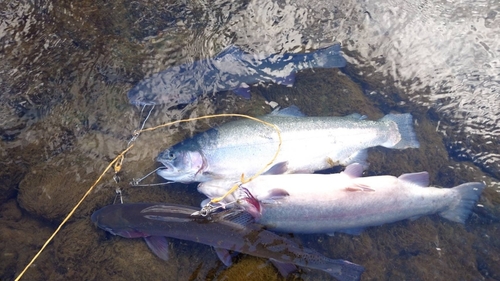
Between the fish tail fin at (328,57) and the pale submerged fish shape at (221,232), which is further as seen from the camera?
the fish tail fin at (328,57)

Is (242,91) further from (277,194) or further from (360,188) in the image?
(360,188)

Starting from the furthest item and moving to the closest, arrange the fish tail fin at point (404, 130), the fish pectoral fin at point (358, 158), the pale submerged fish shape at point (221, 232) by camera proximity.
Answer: the fish tail fin at point (404, 130)
the fish pectoral fin at point (358, 158)
the pale submerged fish shape at point (221, 232)

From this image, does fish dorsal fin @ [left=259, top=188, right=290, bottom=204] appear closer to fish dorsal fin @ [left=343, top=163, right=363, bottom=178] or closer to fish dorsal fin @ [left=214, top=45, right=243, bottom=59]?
fish dorsal fin @ [left=343, top=163, right=363, bottom=178]

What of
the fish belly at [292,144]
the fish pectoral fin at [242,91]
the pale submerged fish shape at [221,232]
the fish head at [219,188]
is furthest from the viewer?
the fish pectoral fin at [242,91]

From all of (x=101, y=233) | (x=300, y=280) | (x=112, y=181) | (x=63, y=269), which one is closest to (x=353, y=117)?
(x=300, y=280)

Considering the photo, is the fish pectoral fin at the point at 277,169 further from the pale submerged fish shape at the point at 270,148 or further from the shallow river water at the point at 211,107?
the shallow river water at the point at 211,107

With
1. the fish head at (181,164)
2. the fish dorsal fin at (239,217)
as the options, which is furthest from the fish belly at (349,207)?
the fish head at (181,164)

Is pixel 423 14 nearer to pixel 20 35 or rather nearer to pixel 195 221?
pixel 195 221

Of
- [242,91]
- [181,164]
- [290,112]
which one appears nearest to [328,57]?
[290,112]
